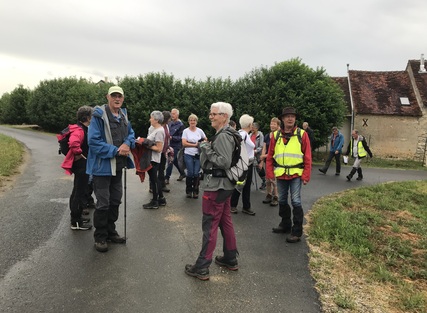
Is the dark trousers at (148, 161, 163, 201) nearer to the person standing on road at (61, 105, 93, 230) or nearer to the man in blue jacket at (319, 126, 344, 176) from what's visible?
the person standing on road at (61, 105, 93, 230)

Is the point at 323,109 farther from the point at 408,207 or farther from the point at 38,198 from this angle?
the point at 38,198

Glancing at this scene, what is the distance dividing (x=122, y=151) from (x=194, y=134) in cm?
315

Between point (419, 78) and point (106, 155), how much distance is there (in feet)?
92.4

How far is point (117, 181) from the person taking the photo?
4.69 meters

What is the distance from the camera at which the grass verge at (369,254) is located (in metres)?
3.55

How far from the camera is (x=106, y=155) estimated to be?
433 cm

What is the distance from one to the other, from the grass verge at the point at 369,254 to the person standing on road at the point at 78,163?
3.62 metres

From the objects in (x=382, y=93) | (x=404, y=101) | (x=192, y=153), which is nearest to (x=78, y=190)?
(x=192, y=153)

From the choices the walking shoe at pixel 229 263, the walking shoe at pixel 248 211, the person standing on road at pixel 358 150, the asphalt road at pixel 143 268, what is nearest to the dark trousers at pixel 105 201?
the asphalt road at pixel 143 268

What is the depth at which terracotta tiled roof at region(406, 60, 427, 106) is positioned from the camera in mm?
24297

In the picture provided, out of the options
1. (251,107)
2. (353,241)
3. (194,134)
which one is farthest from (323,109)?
(353,241)

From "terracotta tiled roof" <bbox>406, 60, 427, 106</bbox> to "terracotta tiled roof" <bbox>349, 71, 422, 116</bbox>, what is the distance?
2.04ft

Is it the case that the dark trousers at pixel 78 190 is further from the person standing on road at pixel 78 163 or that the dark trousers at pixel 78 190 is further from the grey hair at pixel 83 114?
the grey hair at pixel 83 114

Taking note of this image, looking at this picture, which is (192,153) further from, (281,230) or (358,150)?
(358,150)
